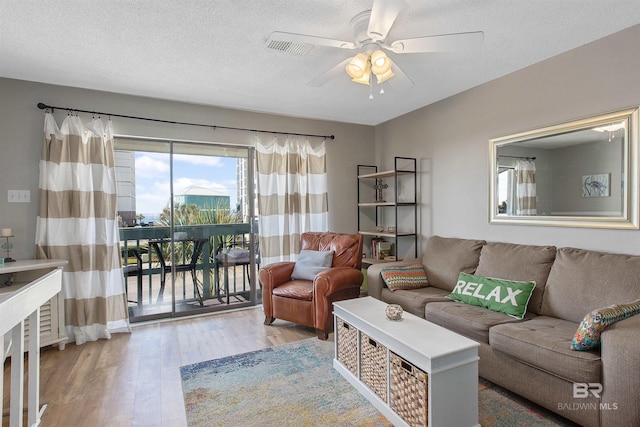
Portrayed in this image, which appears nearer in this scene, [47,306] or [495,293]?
[495,293]

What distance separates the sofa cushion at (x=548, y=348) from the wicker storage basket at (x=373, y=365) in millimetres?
775

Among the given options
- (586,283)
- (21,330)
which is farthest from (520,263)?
(21,330)

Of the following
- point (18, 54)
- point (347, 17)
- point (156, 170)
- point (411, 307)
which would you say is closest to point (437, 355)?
point (411, 307)

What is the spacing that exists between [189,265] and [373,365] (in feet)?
8.60

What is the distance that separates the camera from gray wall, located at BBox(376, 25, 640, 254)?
234cm

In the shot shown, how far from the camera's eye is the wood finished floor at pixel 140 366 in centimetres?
199

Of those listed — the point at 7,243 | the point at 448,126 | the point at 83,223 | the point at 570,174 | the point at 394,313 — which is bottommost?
the point at 394,313

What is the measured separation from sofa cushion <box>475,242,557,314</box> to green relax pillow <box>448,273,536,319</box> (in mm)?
110

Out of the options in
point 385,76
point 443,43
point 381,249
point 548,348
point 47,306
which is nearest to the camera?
point 548,348

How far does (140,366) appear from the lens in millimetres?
2611

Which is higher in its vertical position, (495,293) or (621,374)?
(495,293)

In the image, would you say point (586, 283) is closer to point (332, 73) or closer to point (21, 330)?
point (332, 73)

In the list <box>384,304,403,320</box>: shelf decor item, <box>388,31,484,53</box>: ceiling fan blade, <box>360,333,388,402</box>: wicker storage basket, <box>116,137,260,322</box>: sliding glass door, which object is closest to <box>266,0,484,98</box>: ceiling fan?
<box>388,31,484,53</box>: ceiling fan blade

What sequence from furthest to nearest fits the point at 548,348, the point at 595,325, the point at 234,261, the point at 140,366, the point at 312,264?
1. the point at 234,261
2. the point at 312,264
3. the point at 140,366
4. the point at 548,348
5. the point at 595,325
